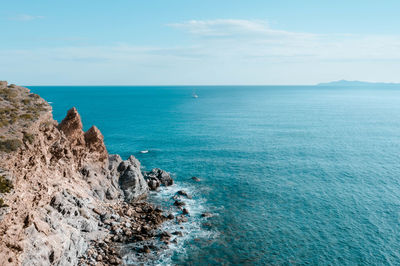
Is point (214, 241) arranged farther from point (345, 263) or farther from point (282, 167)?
point (282, 167)

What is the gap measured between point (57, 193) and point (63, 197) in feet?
5.21

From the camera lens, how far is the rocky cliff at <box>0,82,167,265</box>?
3416 cm

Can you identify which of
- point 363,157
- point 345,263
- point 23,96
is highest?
point 23,96

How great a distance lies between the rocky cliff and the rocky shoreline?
117mm

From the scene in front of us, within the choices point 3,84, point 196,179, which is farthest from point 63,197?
point 196,179

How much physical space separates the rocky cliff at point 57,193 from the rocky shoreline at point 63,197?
0.12 meters

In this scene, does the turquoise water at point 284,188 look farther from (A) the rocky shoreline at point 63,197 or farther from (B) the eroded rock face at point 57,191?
(B) the eroded rock face at point 57,191

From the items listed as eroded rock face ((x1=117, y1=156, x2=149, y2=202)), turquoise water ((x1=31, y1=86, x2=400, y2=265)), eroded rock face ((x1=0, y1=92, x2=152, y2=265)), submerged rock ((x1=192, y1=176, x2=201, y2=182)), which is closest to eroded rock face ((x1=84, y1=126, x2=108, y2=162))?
eroded rock face ((x1=0, y1=92, x2=152, y2=265))

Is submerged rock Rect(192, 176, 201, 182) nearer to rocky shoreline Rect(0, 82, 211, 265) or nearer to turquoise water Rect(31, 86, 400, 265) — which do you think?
turquoise water Rect(31, 86, 400, 265)

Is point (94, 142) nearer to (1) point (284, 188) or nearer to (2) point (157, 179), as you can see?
(2) point (157, 179)

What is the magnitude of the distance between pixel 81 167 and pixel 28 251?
992 inches

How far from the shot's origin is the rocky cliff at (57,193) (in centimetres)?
3416

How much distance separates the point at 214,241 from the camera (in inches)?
1982

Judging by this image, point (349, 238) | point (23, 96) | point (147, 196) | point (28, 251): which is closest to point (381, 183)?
point (349, 238)
